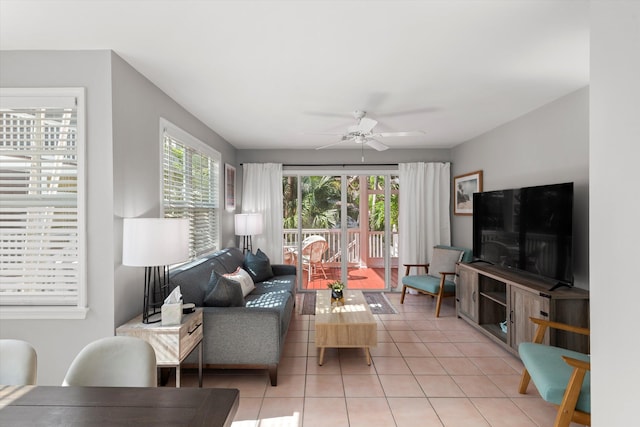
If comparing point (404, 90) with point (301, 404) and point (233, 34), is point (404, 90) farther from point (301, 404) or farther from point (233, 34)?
point (301, 404)

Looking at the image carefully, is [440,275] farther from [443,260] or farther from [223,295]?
[223,295]

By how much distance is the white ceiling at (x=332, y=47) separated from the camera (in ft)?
5.92

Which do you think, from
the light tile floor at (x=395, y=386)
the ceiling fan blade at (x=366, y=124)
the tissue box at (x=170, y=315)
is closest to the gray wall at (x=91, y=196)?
the tissue box at (x=170, y=315)

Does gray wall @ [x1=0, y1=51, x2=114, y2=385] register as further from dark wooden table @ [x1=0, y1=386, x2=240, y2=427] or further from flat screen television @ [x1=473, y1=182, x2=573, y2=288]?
flat screen television @ [x1=473, y1=182, x2=573, y2=288]

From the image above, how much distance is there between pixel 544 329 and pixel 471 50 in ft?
7.10

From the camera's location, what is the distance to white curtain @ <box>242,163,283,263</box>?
5648 millimetres

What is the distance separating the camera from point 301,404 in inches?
98.7

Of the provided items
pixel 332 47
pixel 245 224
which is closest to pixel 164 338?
pixel 332 47

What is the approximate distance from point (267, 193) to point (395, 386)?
12.1 feet

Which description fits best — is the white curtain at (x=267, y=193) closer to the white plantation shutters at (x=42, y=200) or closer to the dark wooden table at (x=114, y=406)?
the white plantation shutters at (x=42, y=200)

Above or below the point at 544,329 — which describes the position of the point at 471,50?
above

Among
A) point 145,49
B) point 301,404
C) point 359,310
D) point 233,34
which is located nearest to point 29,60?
point 145,49

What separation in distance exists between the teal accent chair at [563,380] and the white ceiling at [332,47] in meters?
1.95

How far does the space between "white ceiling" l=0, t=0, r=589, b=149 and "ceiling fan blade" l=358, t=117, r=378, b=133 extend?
21 centimetres
